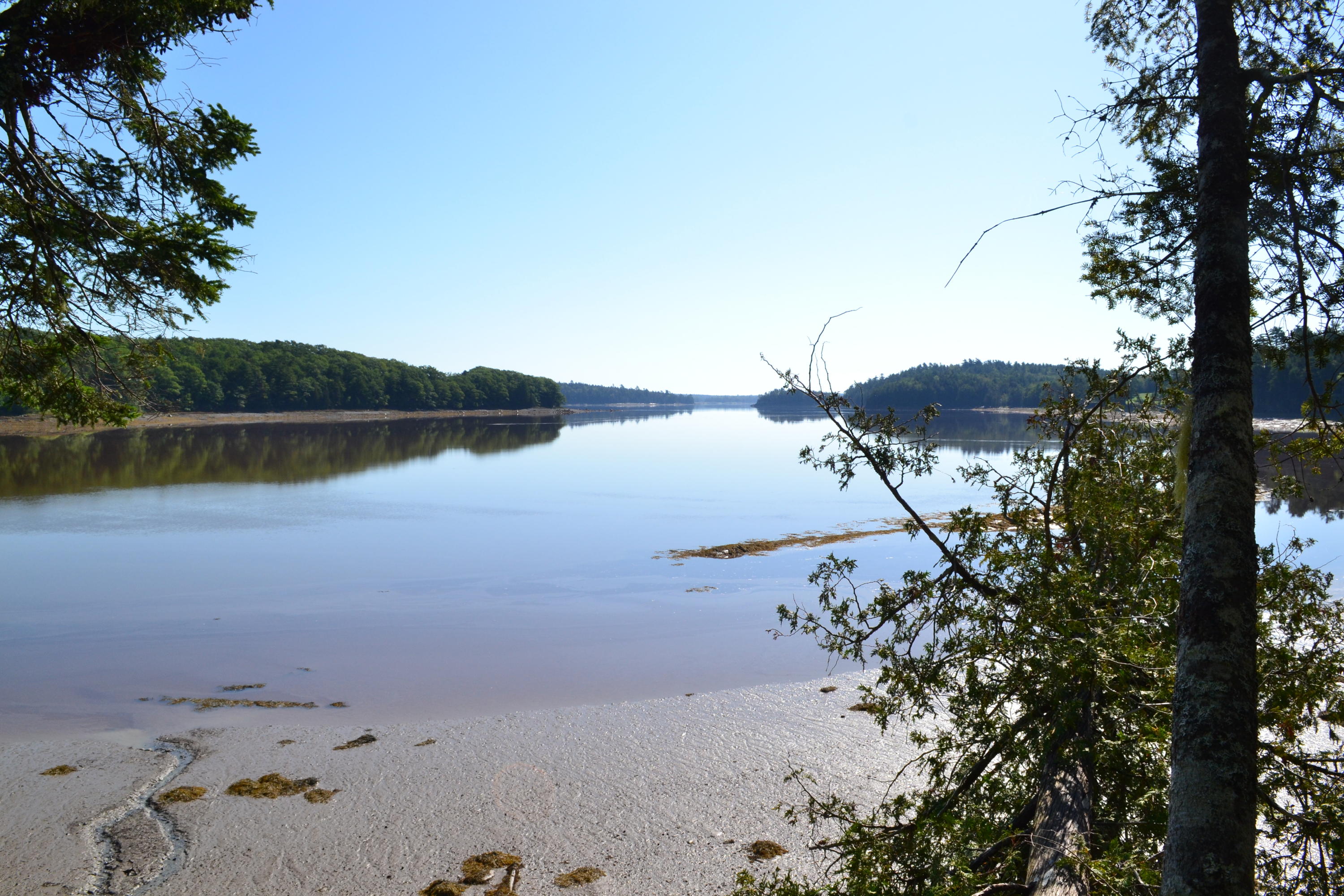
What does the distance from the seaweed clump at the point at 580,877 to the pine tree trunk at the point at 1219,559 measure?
4.12 metres

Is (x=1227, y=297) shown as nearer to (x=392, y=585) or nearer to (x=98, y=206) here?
(x=98, y=206)

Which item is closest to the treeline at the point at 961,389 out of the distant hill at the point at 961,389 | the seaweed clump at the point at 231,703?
the distant hill at the point at 961,389

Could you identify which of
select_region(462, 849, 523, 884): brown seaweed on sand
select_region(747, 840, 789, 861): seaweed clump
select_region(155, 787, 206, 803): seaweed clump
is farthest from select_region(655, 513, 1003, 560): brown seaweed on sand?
select_region(462, 849, 523, 884): brown seaweed on sand

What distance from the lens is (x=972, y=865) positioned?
3.61 m

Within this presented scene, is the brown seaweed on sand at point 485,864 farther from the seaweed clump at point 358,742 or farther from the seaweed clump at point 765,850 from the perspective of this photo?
the seaweed clump at point 358,742

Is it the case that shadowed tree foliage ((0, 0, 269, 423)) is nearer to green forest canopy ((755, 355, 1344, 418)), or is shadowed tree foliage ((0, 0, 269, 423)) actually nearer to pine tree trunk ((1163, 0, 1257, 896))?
pine tree trunk ((1163, 0, 1257, 896))

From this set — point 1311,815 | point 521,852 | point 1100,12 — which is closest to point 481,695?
point 521,852

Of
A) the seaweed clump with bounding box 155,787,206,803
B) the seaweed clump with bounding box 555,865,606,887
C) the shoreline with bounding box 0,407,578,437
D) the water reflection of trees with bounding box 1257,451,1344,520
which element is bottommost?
the seaweed clump with bounding box 555,865,606,887

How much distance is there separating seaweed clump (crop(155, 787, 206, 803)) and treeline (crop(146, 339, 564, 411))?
2772 inches

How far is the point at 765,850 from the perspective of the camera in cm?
584

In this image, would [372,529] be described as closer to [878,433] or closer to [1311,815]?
[878,433]

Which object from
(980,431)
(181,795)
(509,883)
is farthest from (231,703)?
(980,431)

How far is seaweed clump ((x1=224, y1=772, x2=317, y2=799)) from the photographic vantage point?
6750 mm

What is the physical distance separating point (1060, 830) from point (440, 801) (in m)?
4.88
